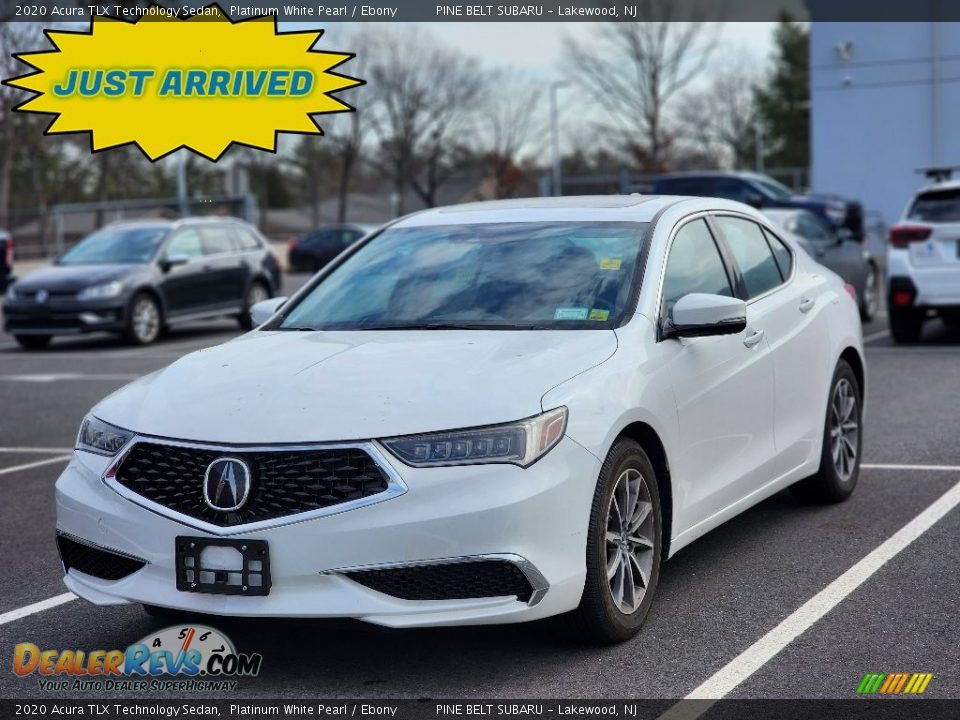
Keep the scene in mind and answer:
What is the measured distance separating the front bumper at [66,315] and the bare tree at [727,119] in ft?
200

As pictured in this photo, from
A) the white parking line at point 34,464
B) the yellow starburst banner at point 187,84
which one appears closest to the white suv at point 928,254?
the yellow starburst banner at point 187,84

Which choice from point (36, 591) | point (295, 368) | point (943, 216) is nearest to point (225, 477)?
point (295, 368)

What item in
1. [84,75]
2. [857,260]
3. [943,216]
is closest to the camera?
[84,75]

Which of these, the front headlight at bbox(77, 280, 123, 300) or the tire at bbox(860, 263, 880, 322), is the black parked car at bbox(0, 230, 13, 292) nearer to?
the front headlight at bbox(77, 280, 123, 300)

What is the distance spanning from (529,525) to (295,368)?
3.63 feet

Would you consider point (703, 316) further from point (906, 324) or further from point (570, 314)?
point (906, 324)

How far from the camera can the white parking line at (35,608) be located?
5.41 m

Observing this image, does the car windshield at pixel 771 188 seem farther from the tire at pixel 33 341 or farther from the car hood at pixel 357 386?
the car hood at pixel 357 386

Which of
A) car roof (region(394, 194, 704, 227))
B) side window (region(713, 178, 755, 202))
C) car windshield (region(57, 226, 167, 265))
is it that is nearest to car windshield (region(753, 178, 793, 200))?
side window (region(713, 178, 755, 202))

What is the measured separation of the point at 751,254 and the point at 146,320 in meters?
12.9

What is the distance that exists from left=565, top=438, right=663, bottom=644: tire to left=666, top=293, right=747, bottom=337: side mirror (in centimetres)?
61

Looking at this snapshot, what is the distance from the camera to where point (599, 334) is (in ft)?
16.8

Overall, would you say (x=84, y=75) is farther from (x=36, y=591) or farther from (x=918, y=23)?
(x=918, y=23)

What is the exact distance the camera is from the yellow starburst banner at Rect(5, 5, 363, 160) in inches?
389
